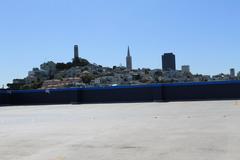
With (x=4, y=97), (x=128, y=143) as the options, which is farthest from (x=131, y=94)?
(x=128, y=143)

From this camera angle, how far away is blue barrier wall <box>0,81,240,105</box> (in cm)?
3638

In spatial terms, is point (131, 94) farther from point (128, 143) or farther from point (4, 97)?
point (128, 143)

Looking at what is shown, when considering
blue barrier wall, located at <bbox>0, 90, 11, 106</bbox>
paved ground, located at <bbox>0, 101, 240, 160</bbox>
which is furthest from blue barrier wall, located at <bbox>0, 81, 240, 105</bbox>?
paved ground, located at <bbox>0, 101, 240, 160</bbox>

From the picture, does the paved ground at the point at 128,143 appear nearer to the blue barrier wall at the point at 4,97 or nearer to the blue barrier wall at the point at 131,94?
the blue barrier wall at the point at 131,94

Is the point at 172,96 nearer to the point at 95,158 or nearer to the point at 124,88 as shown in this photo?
the point at 124,88

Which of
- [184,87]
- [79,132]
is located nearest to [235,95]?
[184,87]

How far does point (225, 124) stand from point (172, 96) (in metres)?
23.9

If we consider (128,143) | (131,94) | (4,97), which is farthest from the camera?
(4,97)

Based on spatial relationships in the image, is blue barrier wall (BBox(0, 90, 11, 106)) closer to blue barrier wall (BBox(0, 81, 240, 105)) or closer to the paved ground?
blue barrier wall (BBox(0, 81, 240, 105))

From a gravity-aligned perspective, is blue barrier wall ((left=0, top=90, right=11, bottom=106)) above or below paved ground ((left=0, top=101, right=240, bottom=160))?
above

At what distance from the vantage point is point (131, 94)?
4003 centimetres

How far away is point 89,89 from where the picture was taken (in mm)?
42219

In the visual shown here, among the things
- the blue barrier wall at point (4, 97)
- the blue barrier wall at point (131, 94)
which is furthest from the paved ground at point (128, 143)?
the blue barrier wall at point (4, 97)

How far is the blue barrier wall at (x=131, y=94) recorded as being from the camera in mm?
36375
